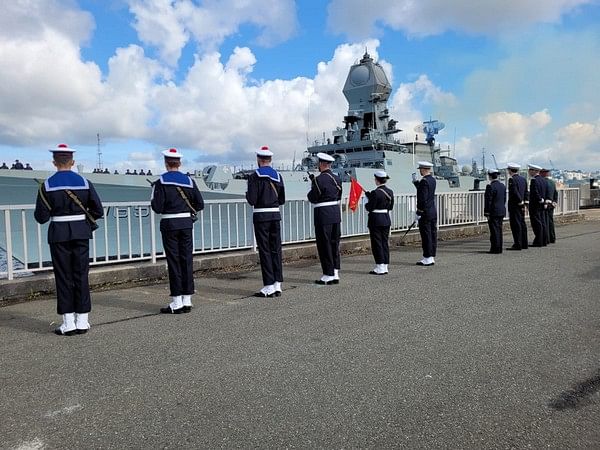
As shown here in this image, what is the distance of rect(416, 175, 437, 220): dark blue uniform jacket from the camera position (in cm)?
857

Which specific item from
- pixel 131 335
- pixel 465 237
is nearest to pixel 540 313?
pixel 131 335

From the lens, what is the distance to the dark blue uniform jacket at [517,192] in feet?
33.2

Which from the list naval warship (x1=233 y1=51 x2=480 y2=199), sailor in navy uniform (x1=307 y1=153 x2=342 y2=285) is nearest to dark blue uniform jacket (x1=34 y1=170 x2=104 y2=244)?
sailor in navy uniform (x1=307 y1=153 x2=342 y2=285)

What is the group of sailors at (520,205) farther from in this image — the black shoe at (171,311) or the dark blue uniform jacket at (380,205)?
the black shoe at (171,311)

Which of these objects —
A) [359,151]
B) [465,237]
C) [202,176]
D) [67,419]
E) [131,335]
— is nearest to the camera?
[67,419]

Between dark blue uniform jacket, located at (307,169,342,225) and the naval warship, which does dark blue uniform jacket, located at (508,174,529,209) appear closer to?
dark blue uniform jacket, located at (307,169,342,225)

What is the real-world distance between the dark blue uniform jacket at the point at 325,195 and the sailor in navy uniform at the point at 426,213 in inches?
93.9

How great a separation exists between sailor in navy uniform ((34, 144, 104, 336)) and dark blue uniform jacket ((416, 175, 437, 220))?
5.93 metres

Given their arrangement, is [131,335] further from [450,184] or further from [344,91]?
[344,91]

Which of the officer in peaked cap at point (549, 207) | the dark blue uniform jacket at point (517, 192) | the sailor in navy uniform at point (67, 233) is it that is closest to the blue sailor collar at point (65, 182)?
the sailor in navy uniform at point (67, 233)

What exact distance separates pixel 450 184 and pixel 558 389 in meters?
28.3

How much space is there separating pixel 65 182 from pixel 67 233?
1.65ft

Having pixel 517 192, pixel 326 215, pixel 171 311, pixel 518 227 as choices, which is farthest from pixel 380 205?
pixel 518 227

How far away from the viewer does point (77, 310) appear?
451 cm
